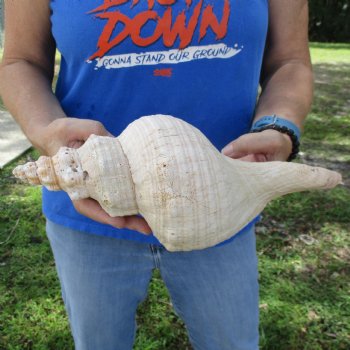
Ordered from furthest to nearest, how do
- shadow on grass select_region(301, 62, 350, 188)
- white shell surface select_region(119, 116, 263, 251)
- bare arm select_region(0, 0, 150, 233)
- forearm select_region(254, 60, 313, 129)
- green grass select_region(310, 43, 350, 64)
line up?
green grass select_region(310, 43, 350, 64) → shadow on grass select_region(301, 62, 350, 188) → forearm select_region(254, 60, 313, 129) → bare arm select_region(0, 0, 150, 233) → white shell surface select_region(119, 116, 263, 251)

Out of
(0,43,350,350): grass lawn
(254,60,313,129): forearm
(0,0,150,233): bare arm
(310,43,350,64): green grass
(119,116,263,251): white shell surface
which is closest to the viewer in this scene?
(119,116,263,251): white shell surface

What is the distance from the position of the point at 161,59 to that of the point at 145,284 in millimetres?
565

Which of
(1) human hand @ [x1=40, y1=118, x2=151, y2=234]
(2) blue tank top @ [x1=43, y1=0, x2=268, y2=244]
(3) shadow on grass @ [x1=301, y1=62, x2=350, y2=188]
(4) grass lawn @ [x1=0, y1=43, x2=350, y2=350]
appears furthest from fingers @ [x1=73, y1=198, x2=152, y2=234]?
(3) shadow on grass @ [x1=301, y1=62, x2=350, y2=188]

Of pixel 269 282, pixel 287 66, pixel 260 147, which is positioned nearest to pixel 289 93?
pixel 287 66

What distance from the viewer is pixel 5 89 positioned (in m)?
1.07

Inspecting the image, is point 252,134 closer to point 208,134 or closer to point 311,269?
point 208,134

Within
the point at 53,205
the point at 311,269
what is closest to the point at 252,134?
the point at 53,205

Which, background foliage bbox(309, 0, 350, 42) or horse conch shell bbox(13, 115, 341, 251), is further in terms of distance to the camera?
background foliage bbox(309, 0, 350, 42)

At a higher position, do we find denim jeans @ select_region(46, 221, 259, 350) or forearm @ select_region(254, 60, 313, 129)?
forearm @ select_region(254, 60, 313, 129)

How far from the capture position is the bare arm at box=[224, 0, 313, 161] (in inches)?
42.3

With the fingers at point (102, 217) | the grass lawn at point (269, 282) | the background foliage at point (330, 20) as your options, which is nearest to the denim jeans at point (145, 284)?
the fingers at point (102, 217)

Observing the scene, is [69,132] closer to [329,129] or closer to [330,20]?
[329,129]

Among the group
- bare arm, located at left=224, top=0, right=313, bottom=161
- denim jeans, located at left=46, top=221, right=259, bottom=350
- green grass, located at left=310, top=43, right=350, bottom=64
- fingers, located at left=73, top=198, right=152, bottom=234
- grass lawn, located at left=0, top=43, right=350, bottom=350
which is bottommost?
green grass, located at left=310, top=43, right=350, bottom=64

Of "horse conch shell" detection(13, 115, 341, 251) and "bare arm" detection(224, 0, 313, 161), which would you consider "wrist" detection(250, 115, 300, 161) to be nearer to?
"bare arm" detection(224, 0, 313, 161)
